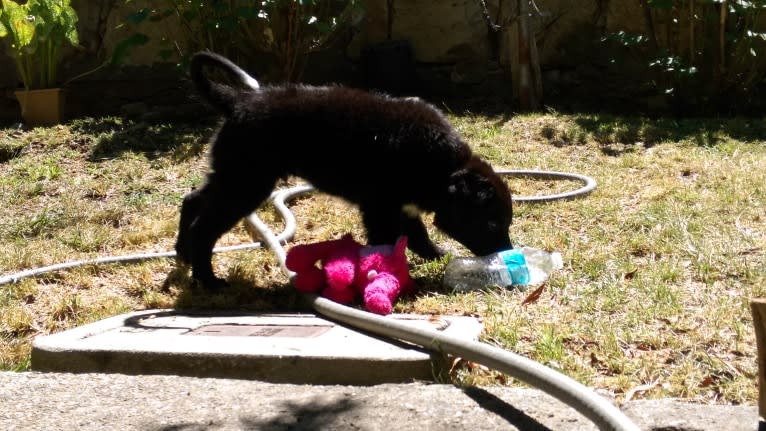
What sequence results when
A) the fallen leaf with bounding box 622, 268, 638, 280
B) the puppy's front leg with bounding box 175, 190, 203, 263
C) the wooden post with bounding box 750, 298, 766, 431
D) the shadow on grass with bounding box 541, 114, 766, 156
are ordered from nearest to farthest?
the wooden post with bounding box 750, 298, 766, 431
the fallen leaf with bounding box 622, 268, 638, 280
the puppy's front leg with bounding box 175, 190, 203, 263
the shadow on grass with bounding box 541, 114, 766, 156

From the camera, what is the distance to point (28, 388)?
3295 mm

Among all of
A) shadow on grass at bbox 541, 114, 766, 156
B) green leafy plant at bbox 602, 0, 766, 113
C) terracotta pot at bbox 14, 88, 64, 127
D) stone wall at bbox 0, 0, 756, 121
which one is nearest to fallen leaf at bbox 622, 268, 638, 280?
shadow on grass at bbox 541, 114, 766, 156

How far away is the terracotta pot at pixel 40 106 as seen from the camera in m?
8.56

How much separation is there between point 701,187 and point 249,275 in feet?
10.1

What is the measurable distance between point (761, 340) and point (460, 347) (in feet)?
3.23

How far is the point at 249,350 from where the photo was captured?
3371 millimetres

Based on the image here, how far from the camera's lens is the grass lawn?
3354 mm

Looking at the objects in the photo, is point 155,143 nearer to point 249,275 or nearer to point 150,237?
point 150,237

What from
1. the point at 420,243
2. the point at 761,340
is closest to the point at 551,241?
the point at 420,243

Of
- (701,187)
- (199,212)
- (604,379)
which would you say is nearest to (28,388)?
(199,212)

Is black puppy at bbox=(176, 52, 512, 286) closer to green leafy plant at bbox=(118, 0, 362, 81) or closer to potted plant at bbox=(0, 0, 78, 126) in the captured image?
green leafy plant at bbox=(118, 0, 362, 81)

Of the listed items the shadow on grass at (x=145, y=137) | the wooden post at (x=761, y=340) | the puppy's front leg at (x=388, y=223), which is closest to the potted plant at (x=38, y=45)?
the shadow on grass at (x=145, y=137)

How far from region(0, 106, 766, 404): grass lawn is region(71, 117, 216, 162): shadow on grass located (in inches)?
0.9

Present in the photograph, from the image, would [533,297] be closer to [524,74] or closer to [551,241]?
[551,241]
